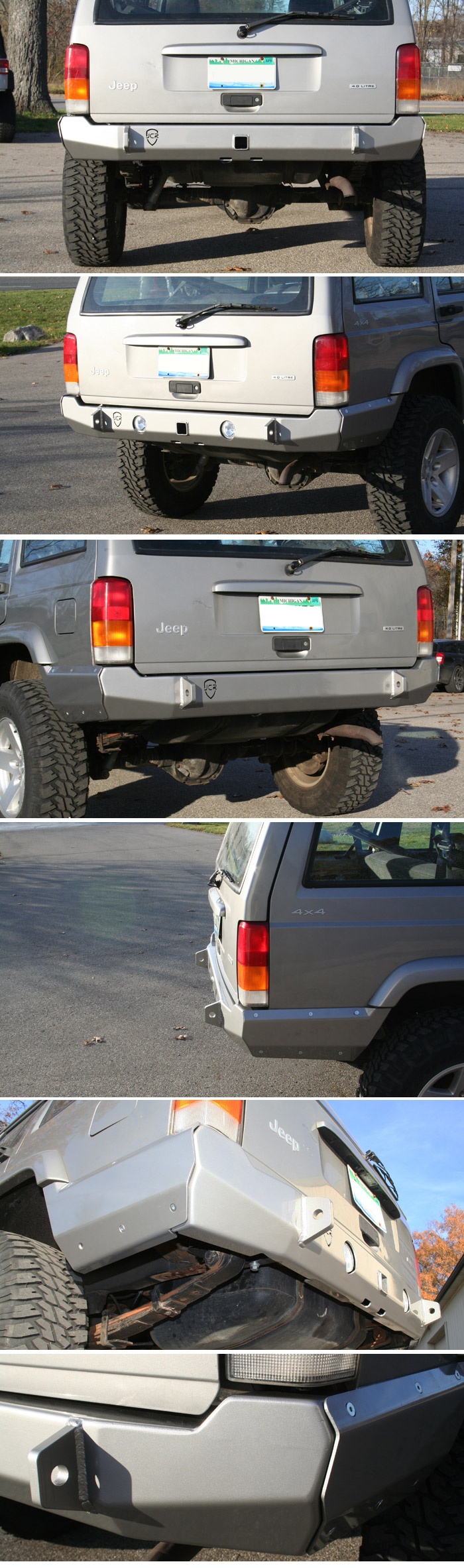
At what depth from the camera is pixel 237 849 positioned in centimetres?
179

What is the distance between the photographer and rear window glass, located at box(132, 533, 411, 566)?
8.13 feet

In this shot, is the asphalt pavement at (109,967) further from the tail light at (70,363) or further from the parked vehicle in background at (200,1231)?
the tail light at (70,363)

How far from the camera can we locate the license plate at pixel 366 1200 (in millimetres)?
1484

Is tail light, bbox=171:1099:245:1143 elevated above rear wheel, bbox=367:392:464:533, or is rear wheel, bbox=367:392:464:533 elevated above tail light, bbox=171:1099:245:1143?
rear wheel, bbox=367:392:464:533

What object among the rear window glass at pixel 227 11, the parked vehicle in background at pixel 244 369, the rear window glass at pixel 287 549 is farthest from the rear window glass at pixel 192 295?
the rear window glass at pixel 287 549

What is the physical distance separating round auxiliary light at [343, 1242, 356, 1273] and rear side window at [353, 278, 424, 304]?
3.02 m

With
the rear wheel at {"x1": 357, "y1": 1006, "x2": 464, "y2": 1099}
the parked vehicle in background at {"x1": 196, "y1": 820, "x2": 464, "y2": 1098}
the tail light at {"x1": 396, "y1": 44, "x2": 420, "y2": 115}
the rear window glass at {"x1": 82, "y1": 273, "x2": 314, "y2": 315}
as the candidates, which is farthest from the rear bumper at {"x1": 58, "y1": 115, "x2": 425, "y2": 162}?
the rear wheel at {"x1": 357, "y1": 1006, "x2": 464, "y2": 1099}

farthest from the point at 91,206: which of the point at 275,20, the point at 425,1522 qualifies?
the point at 425,1522

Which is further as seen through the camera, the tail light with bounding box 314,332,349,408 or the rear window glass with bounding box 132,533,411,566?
the tail light with bounding box 314,332,349,408

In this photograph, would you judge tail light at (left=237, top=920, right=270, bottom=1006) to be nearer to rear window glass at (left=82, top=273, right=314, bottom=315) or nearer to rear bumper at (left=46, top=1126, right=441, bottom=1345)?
rear bumper at (left=46, top=1126, right=441, bottom=1345)

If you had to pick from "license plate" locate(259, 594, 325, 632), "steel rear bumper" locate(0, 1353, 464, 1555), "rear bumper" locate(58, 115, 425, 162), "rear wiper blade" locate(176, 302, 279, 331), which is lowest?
"steel rear bumper" locate(0, 1353, 464, 1555)

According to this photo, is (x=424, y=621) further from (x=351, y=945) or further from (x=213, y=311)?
(x=213, y=311)

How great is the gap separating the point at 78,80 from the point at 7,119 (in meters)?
4.45

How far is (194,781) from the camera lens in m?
2.51
